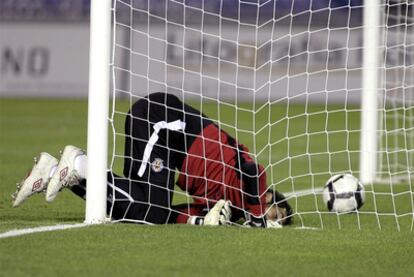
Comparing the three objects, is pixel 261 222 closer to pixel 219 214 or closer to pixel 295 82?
pixel 219 214

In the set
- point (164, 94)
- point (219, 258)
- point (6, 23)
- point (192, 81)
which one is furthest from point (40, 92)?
point (219, 258)

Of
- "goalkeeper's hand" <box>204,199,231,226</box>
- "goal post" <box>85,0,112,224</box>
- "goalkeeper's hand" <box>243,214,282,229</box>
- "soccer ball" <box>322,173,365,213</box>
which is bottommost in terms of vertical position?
"soccer ball" <box>322,173,365,213</box>

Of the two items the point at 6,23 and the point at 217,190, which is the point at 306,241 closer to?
the point at 217,190

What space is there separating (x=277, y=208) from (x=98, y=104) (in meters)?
1.35

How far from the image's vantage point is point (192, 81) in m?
23.5

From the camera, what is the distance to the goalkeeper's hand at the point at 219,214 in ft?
21.9

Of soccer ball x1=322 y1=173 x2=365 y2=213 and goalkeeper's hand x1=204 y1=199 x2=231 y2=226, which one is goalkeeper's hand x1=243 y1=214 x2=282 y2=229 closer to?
goalkeeper's hand x1=204 y1=199 x2=231 y2=226

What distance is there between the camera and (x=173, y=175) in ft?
23.0

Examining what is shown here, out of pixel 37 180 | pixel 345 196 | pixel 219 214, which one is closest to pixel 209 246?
pixel 219 214

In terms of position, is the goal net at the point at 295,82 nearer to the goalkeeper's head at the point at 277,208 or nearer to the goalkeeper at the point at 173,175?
the goalkeeper's head at the point at 277,208

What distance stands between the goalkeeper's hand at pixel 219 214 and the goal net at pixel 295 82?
1.06m

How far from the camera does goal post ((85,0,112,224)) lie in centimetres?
650

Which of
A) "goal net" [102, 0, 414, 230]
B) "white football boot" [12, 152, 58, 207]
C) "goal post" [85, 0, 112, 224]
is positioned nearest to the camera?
"goal post" [85, 0, 112, 224]

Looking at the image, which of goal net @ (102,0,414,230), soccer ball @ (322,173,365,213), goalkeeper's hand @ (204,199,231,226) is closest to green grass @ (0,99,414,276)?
soccer ball @ (322,173,365,213)
